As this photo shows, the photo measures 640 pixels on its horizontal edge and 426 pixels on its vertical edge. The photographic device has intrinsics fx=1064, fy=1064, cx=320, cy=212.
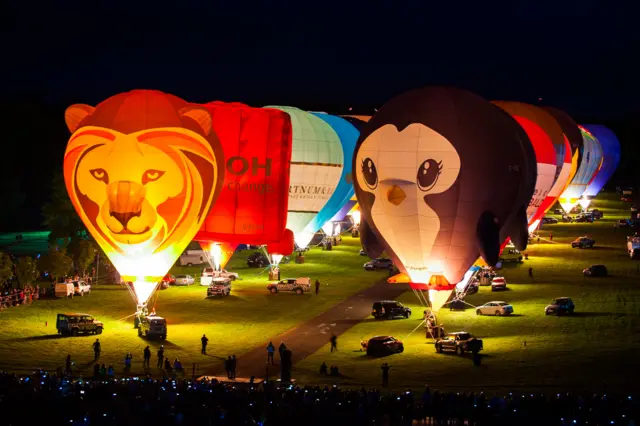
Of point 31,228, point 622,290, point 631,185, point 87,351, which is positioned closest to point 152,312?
point 87,351

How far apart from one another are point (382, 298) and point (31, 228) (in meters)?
42.8

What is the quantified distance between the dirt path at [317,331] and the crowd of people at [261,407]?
7.56 meters

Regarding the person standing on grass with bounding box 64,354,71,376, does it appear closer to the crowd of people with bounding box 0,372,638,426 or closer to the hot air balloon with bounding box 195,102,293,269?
the hot air balloon with bounding box 195,102,293,269

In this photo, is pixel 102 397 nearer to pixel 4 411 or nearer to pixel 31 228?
pixel 4 411

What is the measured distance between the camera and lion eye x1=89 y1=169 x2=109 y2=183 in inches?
992

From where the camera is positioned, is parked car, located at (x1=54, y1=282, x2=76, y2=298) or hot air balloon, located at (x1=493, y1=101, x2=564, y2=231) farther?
hot air balloon, located at (x1=493, y1=101, x2=564, y2=231)

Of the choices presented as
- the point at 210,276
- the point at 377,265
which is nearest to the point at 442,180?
the point at 210,276

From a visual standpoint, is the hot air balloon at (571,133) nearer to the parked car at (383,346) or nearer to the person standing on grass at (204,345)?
the parked car at (383,346)

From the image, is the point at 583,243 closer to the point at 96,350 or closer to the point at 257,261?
the point at 257,261

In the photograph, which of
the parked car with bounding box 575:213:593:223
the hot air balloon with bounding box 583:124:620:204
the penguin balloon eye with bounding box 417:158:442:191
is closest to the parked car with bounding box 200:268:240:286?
the penguin balloon eye with bounding box 417:158:442:191

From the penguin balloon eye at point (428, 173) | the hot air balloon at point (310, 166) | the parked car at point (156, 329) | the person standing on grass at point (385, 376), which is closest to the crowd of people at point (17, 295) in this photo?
the parked car at point (156, 329)

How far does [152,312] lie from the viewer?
31.6m

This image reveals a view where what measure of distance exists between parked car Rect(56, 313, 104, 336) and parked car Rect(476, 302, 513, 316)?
439 inches

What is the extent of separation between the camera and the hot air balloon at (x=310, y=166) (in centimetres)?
3441
